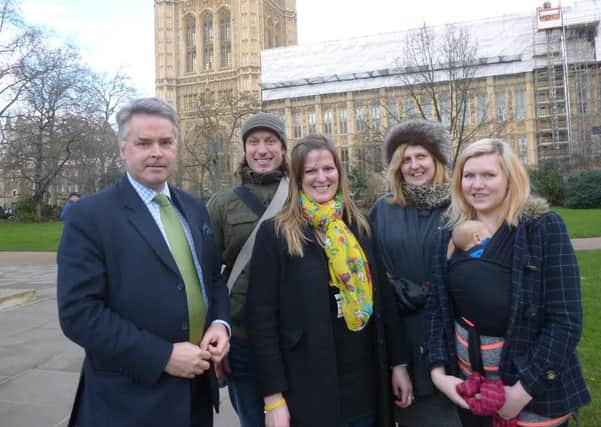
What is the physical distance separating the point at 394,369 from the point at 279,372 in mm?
622

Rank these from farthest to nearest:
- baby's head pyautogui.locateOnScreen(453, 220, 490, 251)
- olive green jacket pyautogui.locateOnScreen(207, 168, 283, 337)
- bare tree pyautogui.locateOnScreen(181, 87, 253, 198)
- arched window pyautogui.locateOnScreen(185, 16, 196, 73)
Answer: arched window pyautogui.locateOnScreen(185, 16, 196, 73)
bare tree pyautogui.locateOnScreen(181, 87, 253, 198)
olive green jacket pyautogui.locateOnScreen(207, 168, 283, 337)
baby's head pyautogui.locateOnScreen(453, 220, 490, 251)

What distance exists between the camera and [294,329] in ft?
7.01

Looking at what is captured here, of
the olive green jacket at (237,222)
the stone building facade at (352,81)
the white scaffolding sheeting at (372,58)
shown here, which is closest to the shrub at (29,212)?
the stone building facade at (352,81)

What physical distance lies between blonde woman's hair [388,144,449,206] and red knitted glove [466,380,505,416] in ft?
3.38

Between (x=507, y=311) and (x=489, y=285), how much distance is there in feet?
0.41

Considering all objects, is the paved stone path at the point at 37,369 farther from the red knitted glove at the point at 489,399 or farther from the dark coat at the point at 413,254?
the red knitted glove at the point at 489,399

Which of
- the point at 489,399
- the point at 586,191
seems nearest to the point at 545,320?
the point at 489,399

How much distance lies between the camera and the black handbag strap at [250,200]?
8.80 feet

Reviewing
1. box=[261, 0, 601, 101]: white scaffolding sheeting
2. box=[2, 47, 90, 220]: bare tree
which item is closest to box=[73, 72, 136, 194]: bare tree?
box=[2, 47, 90, 220]: bare tree

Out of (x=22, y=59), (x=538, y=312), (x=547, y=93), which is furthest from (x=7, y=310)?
(x=547, y=93)

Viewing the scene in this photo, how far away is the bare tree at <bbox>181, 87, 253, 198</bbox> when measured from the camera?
3225cm

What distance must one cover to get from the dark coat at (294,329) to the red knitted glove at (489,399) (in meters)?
0.60

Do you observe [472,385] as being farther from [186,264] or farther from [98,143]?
[98,143]

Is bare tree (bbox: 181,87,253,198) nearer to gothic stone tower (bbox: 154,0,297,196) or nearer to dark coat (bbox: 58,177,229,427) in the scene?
gothic stone tower (bbox: 154,0,297,196)
